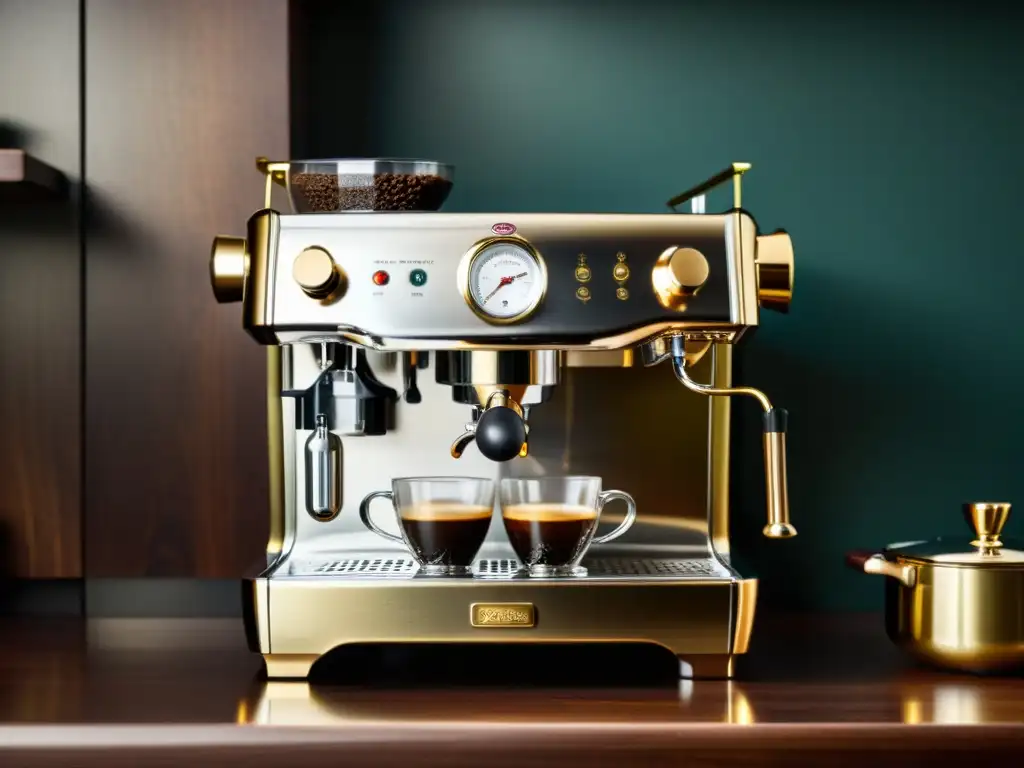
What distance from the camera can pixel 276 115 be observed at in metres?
1.21

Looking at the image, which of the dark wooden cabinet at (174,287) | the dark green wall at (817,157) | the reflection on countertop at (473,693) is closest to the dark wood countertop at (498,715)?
the reflection on countertop at (473,693)

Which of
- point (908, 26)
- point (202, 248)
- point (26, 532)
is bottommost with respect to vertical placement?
point (26, 532)

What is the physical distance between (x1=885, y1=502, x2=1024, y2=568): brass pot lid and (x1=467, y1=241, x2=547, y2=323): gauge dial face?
40 centimetres

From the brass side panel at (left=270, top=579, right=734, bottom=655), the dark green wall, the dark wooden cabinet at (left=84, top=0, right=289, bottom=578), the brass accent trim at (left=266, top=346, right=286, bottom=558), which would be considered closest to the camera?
the brass side panel at (left=270, top=579, right=734, bottom=655)

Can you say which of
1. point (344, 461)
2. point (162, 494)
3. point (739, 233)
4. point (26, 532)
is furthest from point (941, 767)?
point (26, 532)

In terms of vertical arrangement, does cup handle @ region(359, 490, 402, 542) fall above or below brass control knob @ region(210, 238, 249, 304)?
below

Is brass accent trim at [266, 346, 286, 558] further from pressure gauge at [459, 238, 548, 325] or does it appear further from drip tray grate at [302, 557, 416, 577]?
pressure gauge at [459, 238, 548, 325]

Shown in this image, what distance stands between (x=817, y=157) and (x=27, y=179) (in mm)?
858

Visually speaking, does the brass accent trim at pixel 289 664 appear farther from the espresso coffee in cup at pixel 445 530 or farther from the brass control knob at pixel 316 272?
the brass control knob at pixel 316 272

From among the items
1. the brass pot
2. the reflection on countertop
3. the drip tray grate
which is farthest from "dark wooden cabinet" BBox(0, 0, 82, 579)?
the brass pot

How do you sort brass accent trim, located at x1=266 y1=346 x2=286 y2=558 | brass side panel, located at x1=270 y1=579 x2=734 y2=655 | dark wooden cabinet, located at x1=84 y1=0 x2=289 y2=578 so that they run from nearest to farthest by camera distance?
1. brass side panel, located at x1=270 y1=579 x2=734 y2=655
2. brass accent trim, located at x1=266 y1=346 x2=286 y2=558
3. dark wooden cabinet, located at x1=84 y1=0 x2=289 y2=578

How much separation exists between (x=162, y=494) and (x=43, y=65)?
478 millimetres

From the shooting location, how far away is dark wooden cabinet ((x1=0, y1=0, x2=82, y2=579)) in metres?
1.23

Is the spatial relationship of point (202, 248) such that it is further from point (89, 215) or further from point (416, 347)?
point (416, 347)
